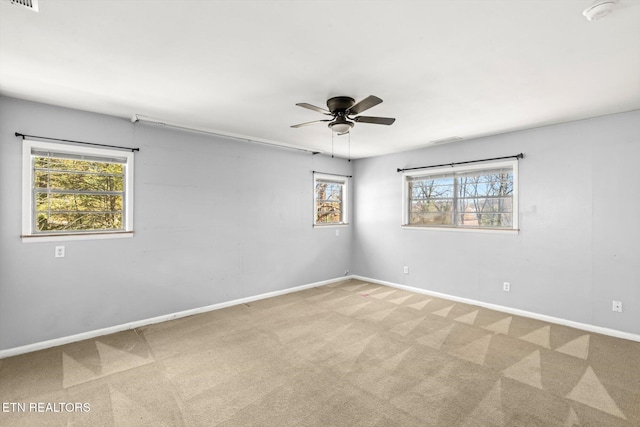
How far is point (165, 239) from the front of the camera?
3992 mm

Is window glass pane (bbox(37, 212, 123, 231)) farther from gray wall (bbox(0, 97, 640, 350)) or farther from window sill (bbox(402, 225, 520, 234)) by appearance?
window sill (bbox(402, 225, 520, 234))

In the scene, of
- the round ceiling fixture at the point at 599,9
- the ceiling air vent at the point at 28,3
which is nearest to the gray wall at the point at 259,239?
the ceiling air vent at the point at 28,3

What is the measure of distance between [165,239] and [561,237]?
16.8ft

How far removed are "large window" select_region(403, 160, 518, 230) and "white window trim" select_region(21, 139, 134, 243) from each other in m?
4.32

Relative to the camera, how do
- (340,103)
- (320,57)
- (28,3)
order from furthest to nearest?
(340,103) → (320,57) → (28,3)

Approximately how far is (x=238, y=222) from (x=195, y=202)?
2.38 feet

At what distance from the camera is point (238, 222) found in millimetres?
4715

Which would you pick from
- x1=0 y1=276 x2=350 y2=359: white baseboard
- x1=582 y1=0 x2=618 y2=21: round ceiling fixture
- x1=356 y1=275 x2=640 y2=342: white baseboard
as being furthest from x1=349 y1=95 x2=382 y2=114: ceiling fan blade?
x1=356 y1=275 x2=640 y2=342: white baseboard

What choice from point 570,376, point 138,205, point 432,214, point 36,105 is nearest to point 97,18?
point 36,105

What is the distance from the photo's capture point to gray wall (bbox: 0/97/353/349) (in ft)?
10.1

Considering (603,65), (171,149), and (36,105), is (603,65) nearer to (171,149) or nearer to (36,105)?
(171,149)

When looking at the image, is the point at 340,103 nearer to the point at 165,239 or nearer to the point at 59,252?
the point at 165,239

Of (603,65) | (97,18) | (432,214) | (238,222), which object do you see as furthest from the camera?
(432,214)

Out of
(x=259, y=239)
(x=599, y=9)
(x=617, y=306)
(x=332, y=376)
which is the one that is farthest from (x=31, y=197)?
(x=617, y=306)
